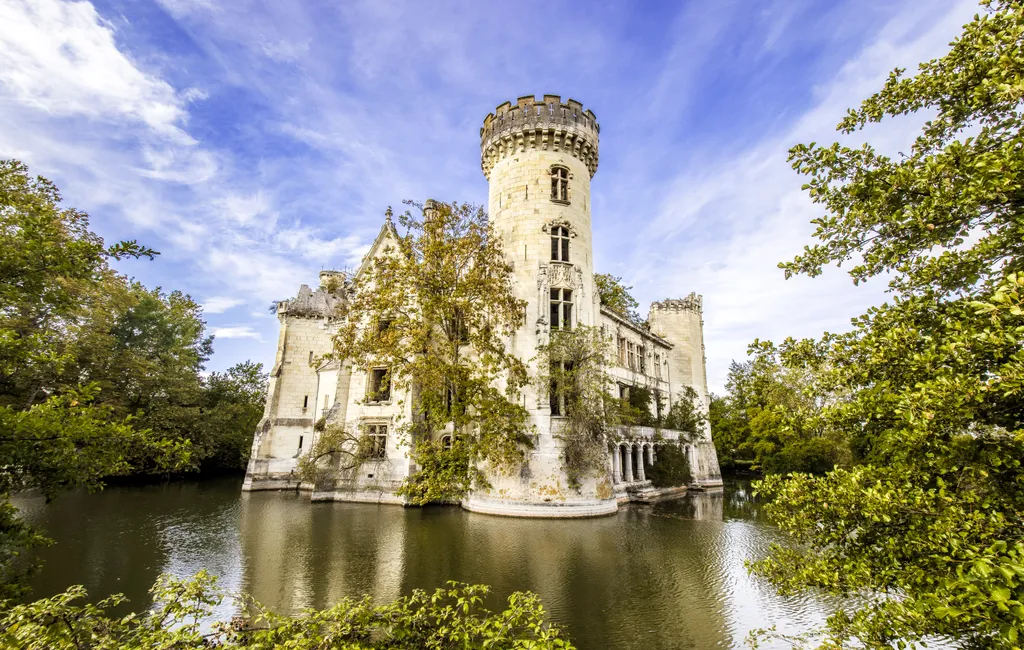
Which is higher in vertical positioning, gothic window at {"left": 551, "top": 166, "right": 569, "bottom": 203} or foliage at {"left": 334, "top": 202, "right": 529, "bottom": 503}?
gothic window at {"left": 551, "top": 166, "right": 569, "bottom": 203}

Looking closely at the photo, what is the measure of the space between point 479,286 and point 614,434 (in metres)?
10.1

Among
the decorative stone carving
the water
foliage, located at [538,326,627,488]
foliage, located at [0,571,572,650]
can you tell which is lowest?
the water

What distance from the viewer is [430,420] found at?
18953 millimetres

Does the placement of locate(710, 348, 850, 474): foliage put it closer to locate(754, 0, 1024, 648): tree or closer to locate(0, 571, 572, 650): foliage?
locate(754, 0, 1024, 648): tree

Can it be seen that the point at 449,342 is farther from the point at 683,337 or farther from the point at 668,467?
the point at 683,337

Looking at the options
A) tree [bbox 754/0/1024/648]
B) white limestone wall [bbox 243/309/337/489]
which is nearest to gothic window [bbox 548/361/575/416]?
white limestone wall [bbox 243/309/337/489]

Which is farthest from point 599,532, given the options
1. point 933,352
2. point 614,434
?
point 933,352

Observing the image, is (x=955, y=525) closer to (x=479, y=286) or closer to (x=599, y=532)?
(x=599, y=532)

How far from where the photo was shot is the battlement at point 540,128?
24.0m

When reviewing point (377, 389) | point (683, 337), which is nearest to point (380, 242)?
point (377, 389)

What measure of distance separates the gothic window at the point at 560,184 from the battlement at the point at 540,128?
109 centimetres

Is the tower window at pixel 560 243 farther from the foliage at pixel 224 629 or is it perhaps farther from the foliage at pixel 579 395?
the foliage at pixel 224 629

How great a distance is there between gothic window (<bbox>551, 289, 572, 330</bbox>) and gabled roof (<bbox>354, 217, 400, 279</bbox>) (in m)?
9.90

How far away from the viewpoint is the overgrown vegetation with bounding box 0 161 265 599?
6266 millimetres
